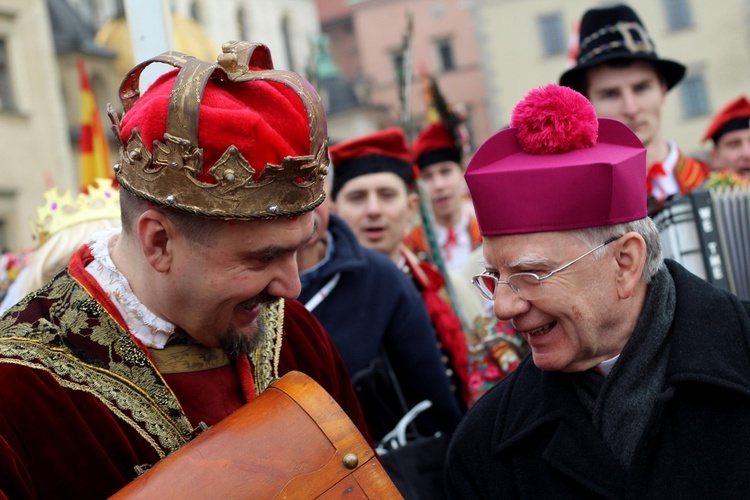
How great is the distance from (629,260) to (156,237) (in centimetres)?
123

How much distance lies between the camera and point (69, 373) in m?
2.67

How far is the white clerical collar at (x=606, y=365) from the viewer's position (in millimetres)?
2912

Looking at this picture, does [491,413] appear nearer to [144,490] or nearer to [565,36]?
[144,490]

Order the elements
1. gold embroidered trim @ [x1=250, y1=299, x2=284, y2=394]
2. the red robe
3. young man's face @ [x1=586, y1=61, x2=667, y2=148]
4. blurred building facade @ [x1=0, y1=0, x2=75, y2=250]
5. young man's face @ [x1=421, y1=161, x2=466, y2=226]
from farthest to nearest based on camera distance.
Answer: blurred building facade @ [x1=0, y1=0, x2=75, y2=250] → young man's face @ [x1=421, y1=161, x2=466, y2=226] → young man's face @ [x1=586, y1=61, x2=667, y2=148] → gold embroidered trim @ [x1=250, y1=299, x2=284, y2=394] → the red robe

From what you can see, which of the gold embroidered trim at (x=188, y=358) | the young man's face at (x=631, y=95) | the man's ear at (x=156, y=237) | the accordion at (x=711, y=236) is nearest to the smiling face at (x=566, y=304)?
the gold embroidered trim at (x=188, y=358)

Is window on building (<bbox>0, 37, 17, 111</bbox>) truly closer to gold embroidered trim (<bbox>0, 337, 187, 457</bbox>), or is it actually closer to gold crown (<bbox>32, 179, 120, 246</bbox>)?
gold crown (<bbox>32, 179, 120, 246</bbox>)

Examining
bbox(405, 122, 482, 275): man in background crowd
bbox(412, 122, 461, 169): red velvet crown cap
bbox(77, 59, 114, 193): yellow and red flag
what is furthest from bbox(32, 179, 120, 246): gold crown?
bbox(412, 122, 461, 169): red velvet crown cap

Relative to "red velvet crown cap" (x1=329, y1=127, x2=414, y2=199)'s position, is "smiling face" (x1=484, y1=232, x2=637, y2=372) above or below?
below

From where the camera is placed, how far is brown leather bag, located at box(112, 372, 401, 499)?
2445 mm

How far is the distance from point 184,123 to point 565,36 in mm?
40824

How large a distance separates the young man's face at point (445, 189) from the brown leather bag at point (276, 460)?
15.4 feet

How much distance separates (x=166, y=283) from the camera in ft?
9.12

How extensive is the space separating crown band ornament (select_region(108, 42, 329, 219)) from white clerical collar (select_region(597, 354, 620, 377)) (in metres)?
0.90

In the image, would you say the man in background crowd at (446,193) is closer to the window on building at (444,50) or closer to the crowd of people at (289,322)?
the crowd of people at (289,322)
